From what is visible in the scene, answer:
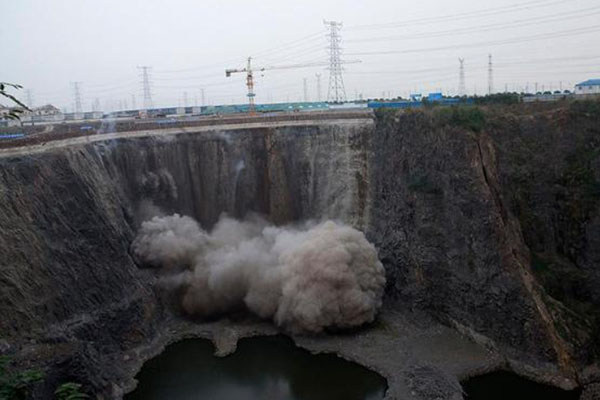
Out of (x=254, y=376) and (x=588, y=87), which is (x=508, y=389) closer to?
(x=254, y=376)

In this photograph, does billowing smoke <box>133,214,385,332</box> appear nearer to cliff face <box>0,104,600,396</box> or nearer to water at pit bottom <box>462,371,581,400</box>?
cliff face <box>0,104,600,396</box>

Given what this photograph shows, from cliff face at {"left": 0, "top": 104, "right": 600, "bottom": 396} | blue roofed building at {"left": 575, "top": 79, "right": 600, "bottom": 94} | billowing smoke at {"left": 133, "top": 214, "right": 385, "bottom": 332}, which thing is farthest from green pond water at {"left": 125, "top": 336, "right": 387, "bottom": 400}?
blue roofed building at {"left": 575, "top": 79, "right": 600, "bottom": 94}

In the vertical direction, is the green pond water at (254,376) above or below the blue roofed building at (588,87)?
below

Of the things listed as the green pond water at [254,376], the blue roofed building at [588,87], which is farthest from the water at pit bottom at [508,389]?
the blue roofed building at [588,87]

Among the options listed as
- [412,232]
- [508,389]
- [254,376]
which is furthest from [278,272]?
[508,389]

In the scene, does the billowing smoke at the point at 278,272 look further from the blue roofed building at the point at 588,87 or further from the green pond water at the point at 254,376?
the blue roofed building at the point at 588,87

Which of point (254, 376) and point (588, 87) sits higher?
point (588, 87)

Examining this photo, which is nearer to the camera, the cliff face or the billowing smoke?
the cliff face
